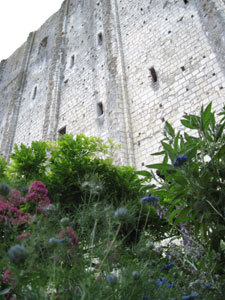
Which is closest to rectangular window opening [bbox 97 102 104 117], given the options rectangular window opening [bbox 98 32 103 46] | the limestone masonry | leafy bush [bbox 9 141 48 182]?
the limestone masonry

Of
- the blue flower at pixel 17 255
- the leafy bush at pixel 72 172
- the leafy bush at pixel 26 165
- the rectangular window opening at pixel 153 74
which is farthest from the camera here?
the rectangular window opening at pixel 153 74

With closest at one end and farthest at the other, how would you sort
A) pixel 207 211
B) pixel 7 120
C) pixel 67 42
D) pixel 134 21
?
pixel 207 211 → pixel 134 21 → pixel 67 42 → pixel 7 120

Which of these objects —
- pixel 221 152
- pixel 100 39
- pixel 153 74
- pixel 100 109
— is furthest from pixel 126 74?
pixel 221 152

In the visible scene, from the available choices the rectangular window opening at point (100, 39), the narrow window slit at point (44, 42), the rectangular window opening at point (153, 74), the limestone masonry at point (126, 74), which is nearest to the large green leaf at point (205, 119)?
the limestone masonry at point (126, 74)

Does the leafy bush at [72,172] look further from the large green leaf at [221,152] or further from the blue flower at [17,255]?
the blue flower at [17,255]

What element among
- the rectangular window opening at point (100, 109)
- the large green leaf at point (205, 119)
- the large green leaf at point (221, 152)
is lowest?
the large green leaf at point (221, 152)

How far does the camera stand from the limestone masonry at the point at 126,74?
7.39 meters

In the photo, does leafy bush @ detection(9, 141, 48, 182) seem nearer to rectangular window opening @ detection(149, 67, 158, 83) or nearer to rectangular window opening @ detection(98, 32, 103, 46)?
rectangular window opening @ detection(149, 67, 158, 83)

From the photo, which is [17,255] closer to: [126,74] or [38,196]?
[38,196]

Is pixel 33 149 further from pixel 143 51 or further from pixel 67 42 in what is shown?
pixel 67 42

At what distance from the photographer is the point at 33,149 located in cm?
565

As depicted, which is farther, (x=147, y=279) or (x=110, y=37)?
(x=110, y=37)

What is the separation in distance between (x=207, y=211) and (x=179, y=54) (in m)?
6.86

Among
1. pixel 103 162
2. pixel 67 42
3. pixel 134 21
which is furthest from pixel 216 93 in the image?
pixel 67 42
